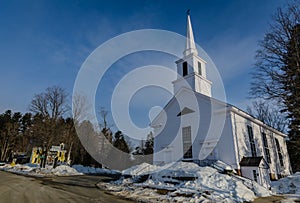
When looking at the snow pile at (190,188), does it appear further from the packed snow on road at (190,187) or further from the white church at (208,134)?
the white church at (208,134)

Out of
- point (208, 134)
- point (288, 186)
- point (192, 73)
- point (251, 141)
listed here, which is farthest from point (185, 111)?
point (288, 186)

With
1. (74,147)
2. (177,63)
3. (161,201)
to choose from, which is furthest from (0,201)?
(74,147)

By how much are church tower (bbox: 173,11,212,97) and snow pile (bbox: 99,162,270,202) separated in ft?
33.1

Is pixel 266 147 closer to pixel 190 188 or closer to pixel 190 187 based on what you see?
pixel 190 187

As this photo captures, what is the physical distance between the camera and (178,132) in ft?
61.1

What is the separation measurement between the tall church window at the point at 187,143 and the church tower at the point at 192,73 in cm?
481

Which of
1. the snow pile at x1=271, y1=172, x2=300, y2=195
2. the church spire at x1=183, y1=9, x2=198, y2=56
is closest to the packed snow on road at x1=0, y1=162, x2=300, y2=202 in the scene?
the snow pile at x1=271, y1=172, x2=300, y2=195

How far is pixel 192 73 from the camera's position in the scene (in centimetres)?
2120

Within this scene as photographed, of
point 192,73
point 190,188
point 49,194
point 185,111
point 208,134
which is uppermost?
point 192,73

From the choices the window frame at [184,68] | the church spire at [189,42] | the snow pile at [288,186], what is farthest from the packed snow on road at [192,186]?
the church spire at [189,42]

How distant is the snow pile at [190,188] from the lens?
8780 mm

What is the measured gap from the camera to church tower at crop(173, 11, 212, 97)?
2106 centimetres

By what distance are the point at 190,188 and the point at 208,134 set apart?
23.6ft

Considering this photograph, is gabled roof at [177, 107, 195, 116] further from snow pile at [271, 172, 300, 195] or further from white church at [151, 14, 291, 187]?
snow pile at [271, 172, 300, 195]
